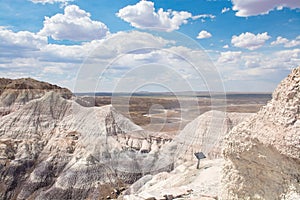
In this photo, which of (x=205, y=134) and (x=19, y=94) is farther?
(x=19, y=94)

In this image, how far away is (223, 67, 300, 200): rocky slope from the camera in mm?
4863

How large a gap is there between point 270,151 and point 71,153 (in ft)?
128

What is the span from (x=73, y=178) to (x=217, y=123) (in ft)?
60.8

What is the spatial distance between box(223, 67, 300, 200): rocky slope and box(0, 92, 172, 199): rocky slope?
3026 centimetres

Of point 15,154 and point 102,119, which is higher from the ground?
point 102,119

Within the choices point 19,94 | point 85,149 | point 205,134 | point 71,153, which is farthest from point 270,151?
point 19,94

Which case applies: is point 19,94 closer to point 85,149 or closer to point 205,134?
point 85,149

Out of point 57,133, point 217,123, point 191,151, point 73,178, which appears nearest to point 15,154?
point 57,133

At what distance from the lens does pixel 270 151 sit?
201 inches

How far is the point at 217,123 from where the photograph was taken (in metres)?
33.9

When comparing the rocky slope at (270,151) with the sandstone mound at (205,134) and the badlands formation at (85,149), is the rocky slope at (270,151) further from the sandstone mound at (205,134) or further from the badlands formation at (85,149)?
the sandstone mound at (205,134)

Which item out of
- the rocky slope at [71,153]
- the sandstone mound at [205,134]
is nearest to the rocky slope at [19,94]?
the rocky slope at [71,153]

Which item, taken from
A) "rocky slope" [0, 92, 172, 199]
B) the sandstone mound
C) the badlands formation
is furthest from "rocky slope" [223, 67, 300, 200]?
"rocky slope" [0, 92, 172, 199]

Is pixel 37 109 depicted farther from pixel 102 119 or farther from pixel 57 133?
pixel 102 119
